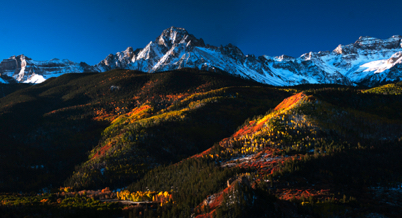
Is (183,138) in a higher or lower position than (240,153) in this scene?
higher

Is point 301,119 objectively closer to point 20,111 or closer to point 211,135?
point 211,135

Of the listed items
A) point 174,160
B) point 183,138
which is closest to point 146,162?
point 174,160

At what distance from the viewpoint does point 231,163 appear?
49.0 meters

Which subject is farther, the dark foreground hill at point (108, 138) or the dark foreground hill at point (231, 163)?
the dark foreground hill at point (108, 138)

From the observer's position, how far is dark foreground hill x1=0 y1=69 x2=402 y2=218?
26391 mm

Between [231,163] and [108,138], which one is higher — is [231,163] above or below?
below

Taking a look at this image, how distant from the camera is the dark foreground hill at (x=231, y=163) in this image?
86.6ft

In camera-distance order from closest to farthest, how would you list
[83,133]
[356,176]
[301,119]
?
[356,176] < [301,119] < [83,133]

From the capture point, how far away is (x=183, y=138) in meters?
82.7

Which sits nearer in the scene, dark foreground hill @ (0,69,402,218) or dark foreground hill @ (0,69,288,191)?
dark foreground hill @ (0,69,402,218)

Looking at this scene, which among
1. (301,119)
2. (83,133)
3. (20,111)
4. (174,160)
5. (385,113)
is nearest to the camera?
(301,119)

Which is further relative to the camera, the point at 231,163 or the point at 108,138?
A: the point at 108,138

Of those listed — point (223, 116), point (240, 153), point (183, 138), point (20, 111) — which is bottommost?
point (240, 153)

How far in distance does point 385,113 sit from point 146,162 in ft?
240
